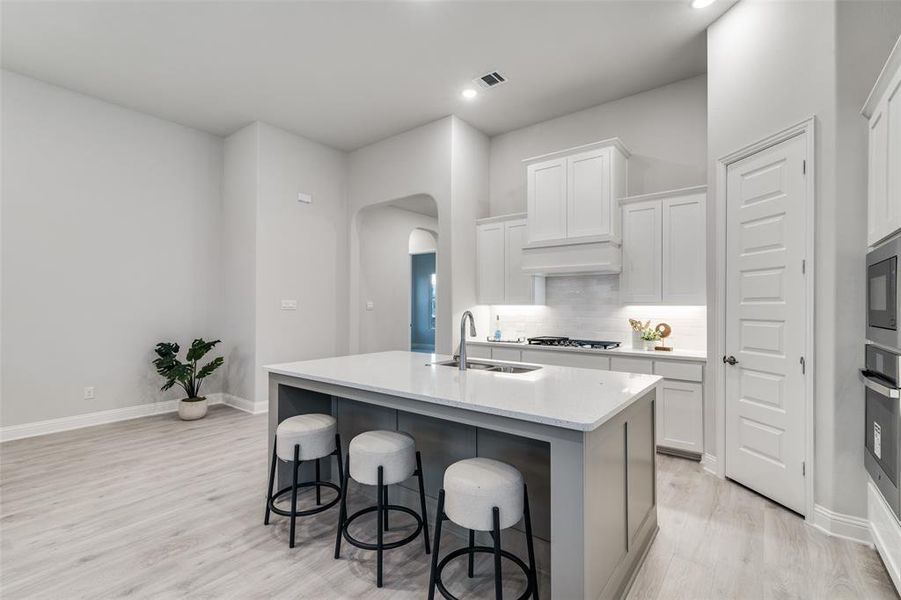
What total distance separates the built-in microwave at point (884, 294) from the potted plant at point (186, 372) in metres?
5.41

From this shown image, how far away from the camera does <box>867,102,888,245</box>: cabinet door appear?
6.73ft

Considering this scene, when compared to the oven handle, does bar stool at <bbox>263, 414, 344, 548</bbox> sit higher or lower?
lower

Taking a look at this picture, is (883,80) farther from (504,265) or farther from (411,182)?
(411,182)

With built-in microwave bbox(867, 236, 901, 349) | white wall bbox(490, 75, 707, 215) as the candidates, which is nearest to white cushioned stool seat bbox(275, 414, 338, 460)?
built-in microwave bbox(867, 236, 901, 349)

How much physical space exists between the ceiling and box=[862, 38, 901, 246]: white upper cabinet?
5.15 ft

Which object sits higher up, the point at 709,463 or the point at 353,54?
the point at 353,54

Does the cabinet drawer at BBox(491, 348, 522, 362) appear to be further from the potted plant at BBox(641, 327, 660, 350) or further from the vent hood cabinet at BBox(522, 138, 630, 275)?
the potted plant at BBox(641, 327, 660, 350)

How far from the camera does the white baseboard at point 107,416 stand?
4.10 m

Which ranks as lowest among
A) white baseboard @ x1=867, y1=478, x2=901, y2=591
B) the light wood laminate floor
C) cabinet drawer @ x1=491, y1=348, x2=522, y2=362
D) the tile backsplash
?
the light wood laminate floor

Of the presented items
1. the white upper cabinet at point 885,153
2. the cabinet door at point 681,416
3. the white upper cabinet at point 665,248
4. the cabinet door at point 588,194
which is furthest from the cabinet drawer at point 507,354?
the white upper cabinet at point 885,153

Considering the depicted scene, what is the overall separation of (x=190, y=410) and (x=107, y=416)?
860 mm

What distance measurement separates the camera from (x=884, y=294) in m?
2.01

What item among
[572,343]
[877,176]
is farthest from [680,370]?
[877,176]

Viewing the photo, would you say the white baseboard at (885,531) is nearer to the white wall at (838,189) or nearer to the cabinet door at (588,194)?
the white wall at (838,189)
